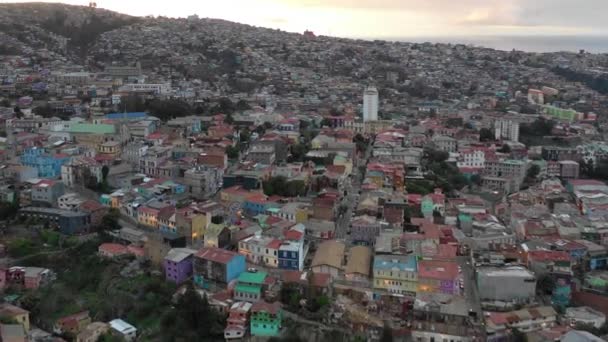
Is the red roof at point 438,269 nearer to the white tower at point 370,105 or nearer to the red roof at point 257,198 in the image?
the red roof at point 257,198

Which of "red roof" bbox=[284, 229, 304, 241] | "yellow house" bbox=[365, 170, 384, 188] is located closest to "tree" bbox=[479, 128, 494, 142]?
"yellow house" bbox=[365, 170, 384, 188]

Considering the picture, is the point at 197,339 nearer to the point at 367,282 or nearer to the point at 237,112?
the point at 367,282

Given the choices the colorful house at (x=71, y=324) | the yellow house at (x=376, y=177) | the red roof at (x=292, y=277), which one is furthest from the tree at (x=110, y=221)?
the yellow house at (x=376, y=177)

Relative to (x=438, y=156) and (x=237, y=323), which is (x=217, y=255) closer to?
(x=237, y=323)

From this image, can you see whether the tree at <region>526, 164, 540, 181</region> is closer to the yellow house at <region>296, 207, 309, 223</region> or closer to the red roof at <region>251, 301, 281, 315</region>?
the yellow house at <region>296, 207, 309, 223</region>

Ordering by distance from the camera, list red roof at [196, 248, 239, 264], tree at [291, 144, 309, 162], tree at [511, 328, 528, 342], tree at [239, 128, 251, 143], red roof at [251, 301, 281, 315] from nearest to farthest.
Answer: tree at [511, 328, 528, 342]
red roof at [251, 301, 281, 315]
red roof at [196, 248, 239, 264]
tree at [291, 144, 309, 162]
tree at [239, 128, 251, 143]

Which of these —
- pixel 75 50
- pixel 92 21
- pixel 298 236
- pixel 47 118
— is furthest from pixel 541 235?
pixel 92 21
